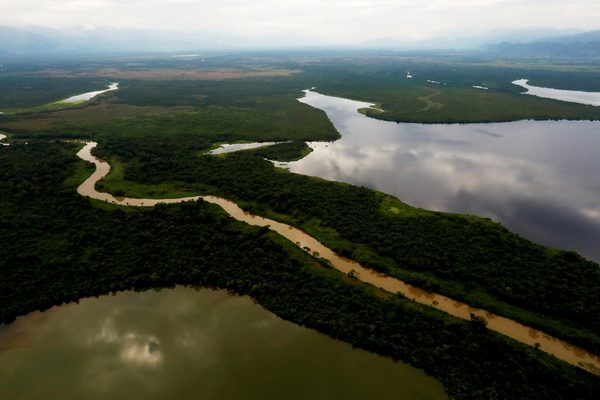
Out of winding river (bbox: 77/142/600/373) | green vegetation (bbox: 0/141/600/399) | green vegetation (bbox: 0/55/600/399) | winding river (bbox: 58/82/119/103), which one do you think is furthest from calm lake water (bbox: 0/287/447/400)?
winding river (bbox: 58/82/119/103)

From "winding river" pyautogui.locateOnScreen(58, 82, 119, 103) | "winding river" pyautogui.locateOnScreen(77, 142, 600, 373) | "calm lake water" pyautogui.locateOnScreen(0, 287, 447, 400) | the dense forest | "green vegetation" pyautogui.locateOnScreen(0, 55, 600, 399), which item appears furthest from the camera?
"winding river" pyautogui.locateOnScreen(58, 82, 119, 103)

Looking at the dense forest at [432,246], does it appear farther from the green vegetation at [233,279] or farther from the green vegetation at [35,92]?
the green vegetation at [35,92]

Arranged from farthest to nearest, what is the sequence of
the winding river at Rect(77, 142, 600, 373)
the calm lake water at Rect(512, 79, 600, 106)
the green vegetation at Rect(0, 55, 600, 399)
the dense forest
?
the calm lake water at Rect(512, 79, 600, 106) < the dense forest < the green vegetation at Rect(0, 55, 600, 399) < the winding river at Rect(77, 142, 600, 373)

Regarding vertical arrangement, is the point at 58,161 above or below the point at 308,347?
above

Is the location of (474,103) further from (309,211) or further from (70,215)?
(70,215)

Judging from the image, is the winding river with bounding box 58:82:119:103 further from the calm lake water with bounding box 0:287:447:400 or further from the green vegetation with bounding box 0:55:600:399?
the calm lake water with bounding box 0:287:447:400

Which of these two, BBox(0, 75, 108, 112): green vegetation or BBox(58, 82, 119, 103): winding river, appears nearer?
BBox(0, 75, 108, 112): green vegetation

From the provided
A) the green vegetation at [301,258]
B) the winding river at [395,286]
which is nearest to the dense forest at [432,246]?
the green vegetation at [301,258]

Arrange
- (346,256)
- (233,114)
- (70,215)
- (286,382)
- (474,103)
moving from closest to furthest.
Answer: (286,382)
(346,256)
(70,215)
(233,114)
(474,103)

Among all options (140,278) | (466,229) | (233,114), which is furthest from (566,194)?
(233,114)
